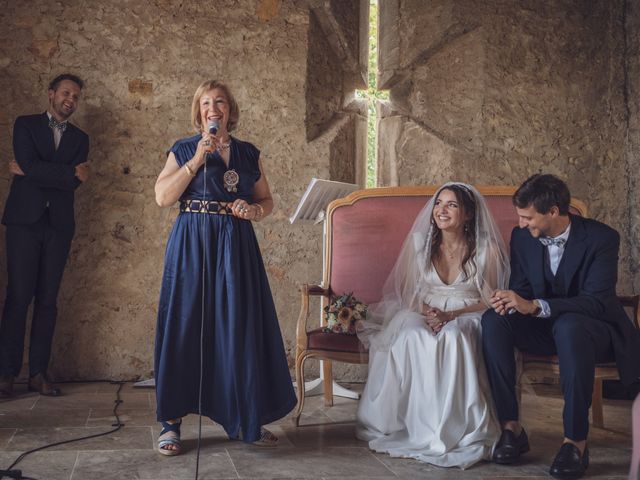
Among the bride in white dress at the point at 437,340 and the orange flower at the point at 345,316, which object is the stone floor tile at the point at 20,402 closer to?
the orange flower at the point at 345,316

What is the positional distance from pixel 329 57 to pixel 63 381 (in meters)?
3.46

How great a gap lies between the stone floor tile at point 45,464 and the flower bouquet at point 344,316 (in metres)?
1.56

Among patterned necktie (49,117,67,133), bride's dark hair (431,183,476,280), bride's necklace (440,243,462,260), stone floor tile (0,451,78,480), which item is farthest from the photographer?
patterned necktie (49,117,67,133)

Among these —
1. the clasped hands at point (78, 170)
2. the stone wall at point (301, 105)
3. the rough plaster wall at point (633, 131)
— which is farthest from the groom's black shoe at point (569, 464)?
the clasped hands at point (78, 170)

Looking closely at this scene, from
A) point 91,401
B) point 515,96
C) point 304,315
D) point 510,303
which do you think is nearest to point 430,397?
point 510,303

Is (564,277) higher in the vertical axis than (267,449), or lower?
higher

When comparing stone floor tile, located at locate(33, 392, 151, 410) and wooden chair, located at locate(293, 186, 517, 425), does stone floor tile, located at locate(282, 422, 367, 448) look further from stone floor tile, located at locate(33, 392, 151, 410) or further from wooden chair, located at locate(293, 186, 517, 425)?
stone floor tile, located at locate(33, 392, 151, 410)

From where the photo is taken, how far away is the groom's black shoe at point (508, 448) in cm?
346

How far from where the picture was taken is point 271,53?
5852 mm

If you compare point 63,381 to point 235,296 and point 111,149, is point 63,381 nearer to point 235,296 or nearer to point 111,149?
point 111,149

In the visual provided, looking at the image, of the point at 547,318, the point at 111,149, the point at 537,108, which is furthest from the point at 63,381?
the point at 537,108

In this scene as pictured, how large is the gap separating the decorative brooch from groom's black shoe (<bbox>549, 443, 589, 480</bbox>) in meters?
2.05

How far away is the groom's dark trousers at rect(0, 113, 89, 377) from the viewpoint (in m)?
4.93

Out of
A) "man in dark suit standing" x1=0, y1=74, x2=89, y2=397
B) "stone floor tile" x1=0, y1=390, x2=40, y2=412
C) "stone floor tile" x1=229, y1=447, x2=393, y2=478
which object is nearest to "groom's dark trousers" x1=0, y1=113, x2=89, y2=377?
"man in dark suit standing" x1=0, y1=74, x2=89, y2=397
